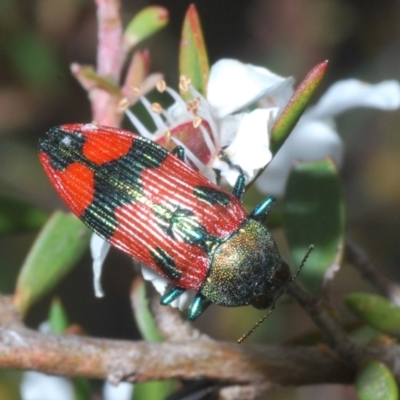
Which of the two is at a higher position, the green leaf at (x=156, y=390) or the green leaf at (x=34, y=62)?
the green leaf at (x=34, y=62)

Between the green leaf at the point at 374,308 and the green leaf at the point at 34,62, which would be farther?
the green leaf at the point at 34,62

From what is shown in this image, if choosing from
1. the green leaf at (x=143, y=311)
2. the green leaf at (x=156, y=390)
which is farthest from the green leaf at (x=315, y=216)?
the green leaf at (x=156, y=390)

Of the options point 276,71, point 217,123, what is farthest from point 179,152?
point 276,71

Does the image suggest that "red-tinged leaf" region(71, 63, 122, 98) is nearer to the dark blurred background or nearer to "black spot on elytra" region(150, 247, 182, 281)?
"black spot on elytra" region(150, 247, 182, 281)

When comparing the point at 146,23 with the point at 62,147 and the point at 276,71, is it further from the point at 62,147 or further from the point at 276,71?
the point at 276,71

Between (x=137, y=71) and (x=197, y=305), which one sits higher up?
(x=137, y=71)

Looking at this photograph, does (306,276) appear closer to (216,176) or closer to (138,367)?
(216,176)

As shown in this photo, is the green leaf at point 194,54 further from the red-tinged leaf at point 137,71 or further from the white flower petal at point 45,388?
the white flower petal at point 45,388
